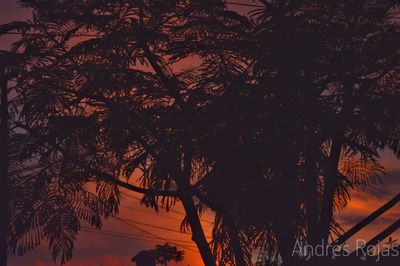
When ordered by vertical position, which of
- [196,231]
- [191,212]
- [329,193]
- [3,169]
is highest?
[3,169]

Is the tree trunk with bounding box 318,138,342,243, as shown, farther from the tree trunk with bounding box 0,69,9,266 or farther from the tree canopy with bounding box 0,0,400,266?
the tree trunk with bounding box 0,69,9,266

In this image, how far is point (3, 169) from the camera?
26484 millimetres

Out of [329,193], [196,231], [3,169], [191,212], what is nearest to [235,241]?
[196,231]

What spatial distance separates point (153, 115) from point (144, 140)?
37.4 inches

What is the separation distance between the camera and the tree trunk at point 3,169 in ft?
84.9

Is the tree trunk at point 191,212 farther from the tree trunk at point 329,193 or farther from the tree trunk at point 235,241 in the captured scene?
the tree trunk at point 329,193

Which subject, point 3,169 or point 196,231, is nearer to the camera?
point 3,169

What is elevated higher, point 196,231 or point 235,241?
point 196,231

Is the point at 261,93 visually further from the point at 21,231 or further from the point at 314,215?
the point at 21,231

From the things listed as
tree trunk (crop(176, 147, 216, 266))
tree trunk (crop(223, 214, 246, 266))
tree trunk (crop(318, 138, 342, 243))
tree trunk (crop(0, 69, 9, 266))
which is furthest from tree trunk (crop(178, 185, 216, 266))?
tree trunk (crop(0, 69, 9, 266))

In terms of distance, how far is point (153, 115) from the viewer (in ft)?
91.0

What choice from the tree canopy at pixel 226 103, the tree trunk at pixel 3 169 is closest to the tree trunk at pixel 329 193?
the tree canopy at pixel 226 103

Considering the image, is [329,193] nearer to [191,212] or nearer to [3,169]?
[191,212]

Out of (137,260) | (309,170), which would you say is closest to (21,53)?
(309,170)
